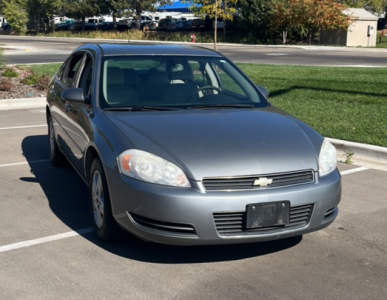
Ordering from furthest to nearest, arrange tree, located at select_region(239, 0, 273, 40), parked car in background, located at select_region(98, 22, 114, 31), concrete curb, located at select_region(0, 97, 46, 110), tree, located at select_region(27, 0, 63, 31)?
parked car in background, located at select_region(98, 22, 114, 31), tree, located at select_region(27, 0, 63, 31), tree, located at select_region(239, 0, 273, 40), concrete curb, located at select_region(0, 97, 46, 110)

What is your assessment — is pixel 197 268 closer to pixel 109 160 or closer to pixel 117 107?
pixel 109 160

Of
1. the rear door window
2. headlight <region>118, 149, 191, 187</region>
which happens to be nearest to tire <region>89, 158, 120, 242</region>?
headlight <region>118, 149, 191, 187</region>

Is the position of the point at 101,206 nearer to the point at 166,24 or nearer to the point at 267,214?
the point at 267,214

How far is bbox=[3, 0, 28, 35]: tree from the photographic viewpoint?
203 ft

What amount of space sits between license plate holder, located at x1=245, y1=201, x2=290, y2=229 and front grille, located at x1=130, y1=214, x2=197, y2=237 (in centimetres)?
42

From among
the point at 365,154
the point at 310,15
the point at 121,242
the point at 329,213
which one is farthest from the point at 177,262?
the point at 310,15

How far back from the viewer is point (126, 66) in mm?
6203

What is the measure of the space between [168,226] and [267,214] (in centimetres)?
72

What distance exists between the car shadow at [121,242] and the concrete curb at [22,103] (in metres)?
6.20

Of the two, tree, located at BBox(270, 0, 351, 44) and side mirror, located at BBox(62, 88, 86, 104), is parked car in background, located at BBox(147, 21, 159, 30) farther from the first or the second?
side mirror, located at BBox(62, 88, 86, 104)

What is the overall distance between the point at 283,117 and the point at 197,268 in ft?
5.48

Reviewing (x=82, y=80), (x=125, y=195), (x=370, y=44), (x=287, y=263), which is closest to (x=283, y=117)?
(x=287, y=263)

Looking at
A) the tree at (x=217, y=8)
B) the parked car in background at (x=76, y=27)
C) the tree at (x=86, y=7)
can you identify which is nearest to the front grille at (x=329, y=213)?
the tree at (x=217, y=8)

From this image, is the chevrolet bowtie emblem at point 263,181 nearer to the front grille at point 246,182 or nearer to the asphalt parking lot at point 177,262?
the front grille at point 246,182
